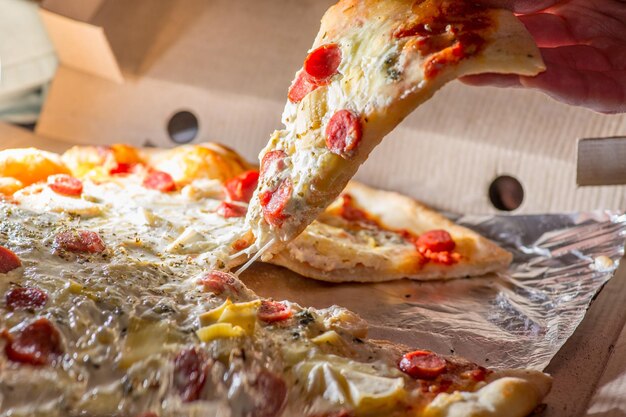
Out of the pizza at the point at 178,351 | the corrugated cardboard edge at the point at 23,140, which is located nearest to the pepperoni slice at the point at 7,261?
the pizza at the point at 178,351

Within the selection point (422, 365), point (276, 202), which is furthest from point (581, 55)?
point (422, 365)

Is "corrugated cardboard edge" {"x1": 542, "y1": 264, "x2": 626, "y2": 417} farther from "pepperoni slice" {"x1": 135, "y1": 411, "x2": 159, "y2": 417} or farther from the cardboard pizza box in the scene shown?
"pepperoni slice" {"x1": 135, "y1": 411, "x2": 159, "y2": 417}

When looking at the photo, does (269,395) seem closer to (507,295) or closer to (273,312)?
(273,312)

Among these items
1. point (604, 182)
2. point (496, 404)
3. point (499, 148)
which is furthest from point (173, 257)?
point (499, 148)

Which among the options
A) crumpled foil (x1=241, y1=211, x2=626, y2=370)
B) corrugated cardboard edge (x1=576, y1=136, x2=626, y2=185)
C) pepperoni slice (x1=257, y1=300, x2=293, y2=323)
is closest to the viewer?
pepperoni slice (x1=257, y1=300, x2=293, y2=323)

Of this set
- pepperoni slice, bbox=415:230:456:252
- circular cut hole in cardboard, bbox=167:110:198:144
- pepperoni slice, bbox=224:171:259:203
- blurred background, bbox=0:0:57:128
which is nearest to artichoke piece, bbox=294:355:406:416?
pepperoni slice, bbox=415:230:456:252

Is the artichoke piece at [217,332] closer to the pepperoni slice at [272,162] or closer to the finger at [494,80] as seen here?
the pepperoni slice at [272,162]

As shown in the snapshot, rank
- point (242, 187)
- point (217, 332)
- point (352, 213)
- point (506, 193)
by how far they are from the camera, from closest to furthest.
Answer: point (217, 332)
point (242, 187)
point (352, 213)
point (506, 193)

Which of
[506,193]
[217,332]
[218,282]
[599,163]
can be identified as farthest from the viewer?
[506,193]
